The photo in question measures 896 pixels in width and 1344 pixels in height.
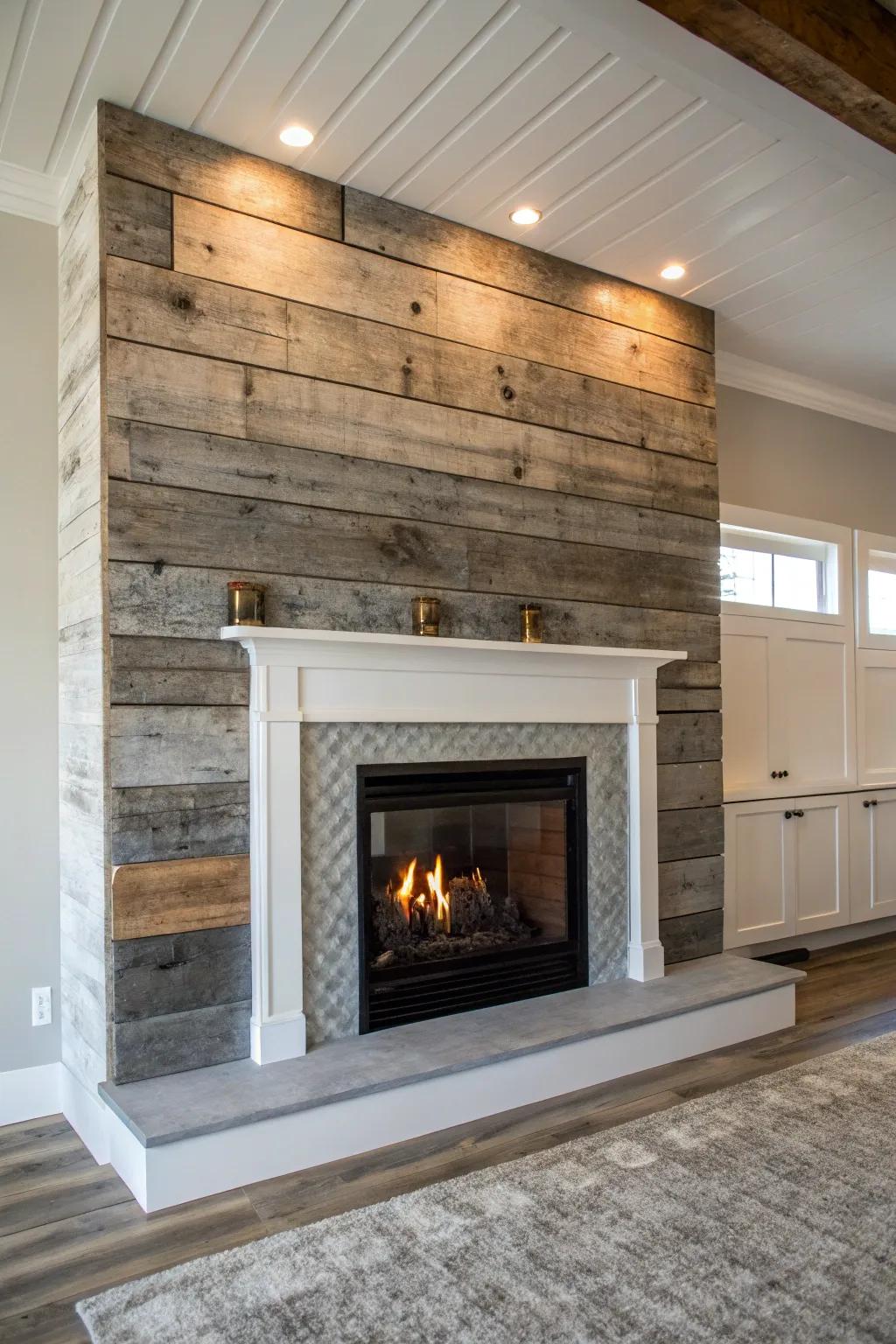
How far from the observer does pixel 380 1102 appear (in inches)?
101

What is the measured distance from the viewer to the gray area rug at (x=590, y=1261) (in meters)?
1.82

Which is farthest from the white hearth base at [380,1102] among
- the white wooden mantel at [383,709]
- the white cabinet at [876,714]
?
the white cabinet at [876,714]

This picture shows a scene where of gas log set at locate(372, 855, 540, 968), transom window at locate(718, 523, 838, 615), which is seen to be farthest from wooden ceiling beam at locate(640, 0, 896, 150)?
gas log set at locate(372, 855, 540, 968)

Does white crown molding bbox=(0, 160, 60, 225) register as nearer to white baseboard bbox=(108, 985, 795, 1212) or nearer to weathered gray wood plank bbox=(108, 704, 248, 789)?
weathered gray wood plank bbox=(108, 704, 248, 789)

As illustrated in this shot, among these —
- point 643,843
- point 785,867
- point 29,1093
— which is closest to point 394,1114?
point 29,1093

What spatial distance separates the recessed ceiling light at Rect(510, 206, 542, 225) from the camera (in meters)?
3.12

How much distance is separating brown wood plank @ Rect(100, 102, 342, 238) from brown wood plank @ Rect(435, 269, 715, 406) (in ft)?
1.54

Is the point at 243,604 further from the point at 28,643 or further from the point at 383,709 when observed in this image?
the point at 28,643

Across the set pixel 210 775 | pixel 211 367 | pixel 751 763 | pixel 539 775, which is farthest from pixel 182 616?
pixel 751 763

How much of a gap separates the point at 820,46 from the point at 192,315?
1.65m

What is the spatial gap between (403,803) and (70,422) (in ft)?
4.86

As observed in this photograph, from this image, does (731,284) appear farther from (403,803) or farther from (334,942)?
(334,942)

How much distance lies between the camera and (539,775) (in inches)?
131

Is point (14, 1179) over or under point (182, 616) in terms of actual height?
under
